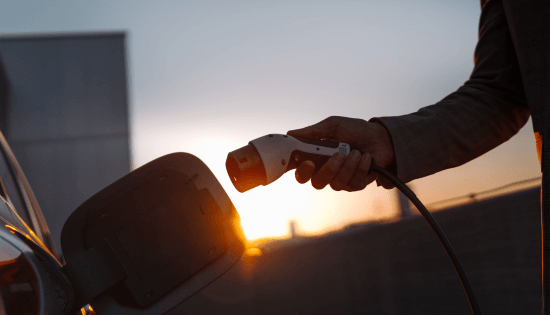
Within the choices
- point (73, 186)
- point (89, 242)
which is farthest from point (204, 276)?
point (73, 186)

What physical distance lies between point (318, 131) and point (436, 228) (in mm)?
471

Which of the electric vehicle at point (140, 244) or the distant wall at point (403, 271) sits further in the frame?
the distant wall at point (403, 271)

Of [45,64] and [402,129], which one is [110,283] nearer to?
[402,129]

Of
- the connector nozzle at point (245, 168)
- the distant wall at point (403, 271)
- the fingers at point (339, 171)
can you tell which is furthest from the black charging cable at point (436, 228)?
the distant wall at point (403, 271)

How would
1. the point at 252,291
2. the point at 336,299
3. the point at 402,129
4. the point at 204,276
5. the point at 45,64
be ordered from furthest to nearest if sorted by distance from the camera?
1. the point at 336,299
2. the point at 252,291
3. the point at 45,64
4. the point at 402,129
5. the point at 204,276

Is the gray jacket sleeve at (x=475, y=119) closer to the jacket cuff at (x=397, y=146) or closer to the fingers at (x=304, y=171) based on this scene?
the jacket cuff at (x=397, y=146)

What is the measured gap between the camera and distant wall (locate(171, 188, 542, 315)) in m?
7.45

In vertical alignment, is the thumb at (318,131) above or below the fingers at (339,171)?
above

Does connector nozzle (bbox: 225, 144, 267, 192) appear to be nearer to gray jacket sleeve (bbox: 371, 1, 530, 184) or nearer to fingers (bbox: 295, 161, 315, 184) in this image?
fingers (bbox: 295, 161, 315, 184)

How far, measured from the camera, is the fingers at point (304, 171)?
1.03 meters

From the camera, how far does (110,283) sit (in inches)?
24.5

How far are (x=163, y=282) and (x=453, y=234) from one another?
460 inches

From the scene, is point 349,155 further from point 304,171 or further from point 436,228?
A: point 436,228

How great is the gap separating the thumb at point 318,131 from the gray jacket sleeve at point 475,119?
0.18 meters
